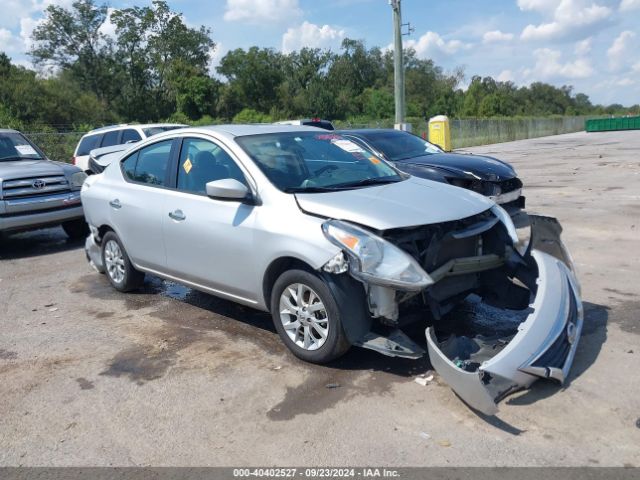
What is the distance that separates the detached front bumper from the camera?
3.50 m

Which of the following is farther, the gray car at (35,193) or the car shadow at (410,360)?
the gray car at (35,193)

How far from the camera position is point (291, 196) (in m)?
4.62

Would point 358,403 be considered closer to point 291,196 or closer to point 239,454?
point 239,454

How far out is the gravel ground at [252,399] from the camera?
11.0 ft

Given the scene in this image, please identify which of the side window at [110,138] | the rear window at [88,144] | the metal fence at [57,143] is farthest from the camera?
the metal fence at [57,143]

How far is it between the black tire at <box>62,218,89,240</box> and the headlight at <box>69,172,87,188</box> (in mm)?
914

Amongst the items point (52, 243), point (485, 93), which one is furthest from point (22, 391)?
point (485, 93)

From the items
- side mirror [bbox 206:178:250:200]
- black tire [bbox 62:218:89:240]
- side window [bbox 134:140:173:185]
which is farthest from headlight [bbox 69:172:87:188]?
side mirror [bbox 206:178:250:200]

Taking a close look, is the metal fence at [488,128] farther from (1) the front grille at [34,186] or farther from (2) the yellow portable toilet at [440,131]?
(1) the front grille at [34,186]

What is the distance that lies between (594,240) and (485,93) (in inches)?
3355

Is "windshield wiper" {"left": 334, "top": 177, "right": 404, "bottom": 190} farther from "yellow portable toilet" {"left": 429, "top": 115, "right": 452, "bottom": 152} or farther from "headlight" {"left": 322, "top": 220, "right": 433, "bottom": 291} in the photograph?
"yellow portable toilet" {"left": 429, "top": 115, "right": 452, "bottom": 152}

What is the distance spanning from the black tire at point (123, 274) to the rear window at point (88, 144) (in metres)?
8.42


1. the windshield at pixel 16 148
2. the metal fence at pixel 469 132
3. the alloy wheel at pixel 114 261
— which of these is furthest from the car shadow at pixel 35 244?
the metal fence at pixel 469 132

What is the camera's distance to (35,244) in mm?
10273
